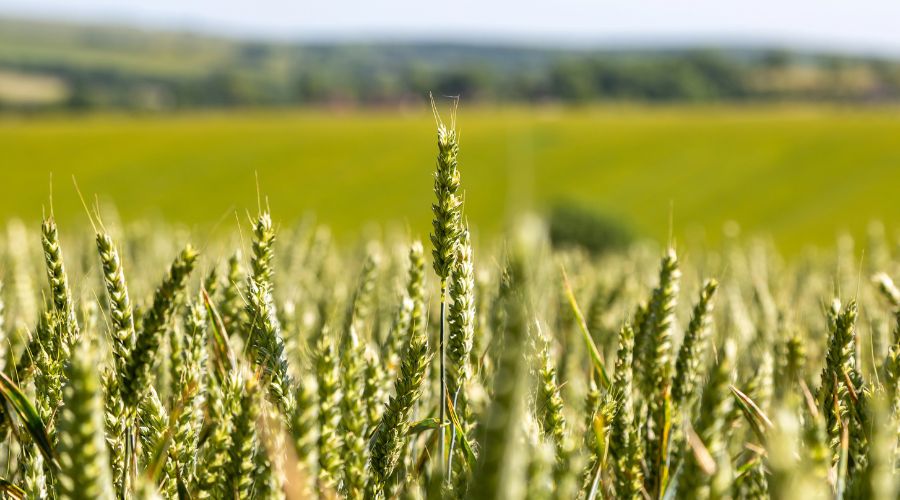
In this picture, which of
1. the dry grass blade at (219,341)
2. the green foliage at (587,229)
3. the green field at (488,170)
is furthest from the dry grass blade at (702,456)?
the green field at (488,170)

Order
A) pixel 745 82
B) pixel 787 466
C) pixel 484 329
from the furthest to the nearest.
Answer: pixel 745 82 < pixel 484 329 < pixel 787 466

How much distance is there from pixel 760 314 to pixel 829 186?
50.3 m

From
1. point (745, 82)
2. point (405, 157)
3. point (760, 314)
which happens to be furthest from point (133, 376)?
point (745, 82)

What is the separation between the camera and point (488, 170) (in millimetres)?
54812

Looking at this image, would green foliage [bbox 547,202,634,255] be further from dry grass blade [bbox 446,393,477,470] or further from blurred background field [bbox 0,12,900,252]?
dry grass blade [bbox 446,393,477,470]

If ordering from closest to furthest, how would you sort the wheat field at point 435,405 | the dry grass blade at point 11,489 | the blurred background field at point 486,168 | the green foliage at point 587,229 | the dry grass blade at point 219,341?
1. the wheat field at point 435,405
2. the dry grass blade at point 11,489
3. the dry grass blade at point 219,341
4. the green foliage at point 587,229
5. the blurred background field at point 486,168

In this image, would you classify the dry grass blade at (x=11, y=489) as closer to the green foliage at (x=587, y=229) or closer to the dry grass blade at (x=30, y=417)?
the dry grass blade at (x=30, y=417)

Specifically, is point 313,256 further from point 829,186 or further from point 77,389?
point 829,186

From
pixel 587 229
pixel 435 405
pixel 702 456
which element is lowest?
pixel 702 456

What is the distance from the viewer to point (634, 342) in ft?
6.29

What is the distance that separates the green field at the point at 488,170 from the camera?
47.8m

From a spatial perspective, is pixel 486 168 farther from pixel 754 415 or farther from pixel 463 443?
pixel 463 443

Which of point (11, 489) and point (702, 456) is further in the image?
point (11, 489)

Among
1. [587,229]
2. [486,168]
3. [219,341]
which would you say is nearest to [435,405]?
[219,341]
